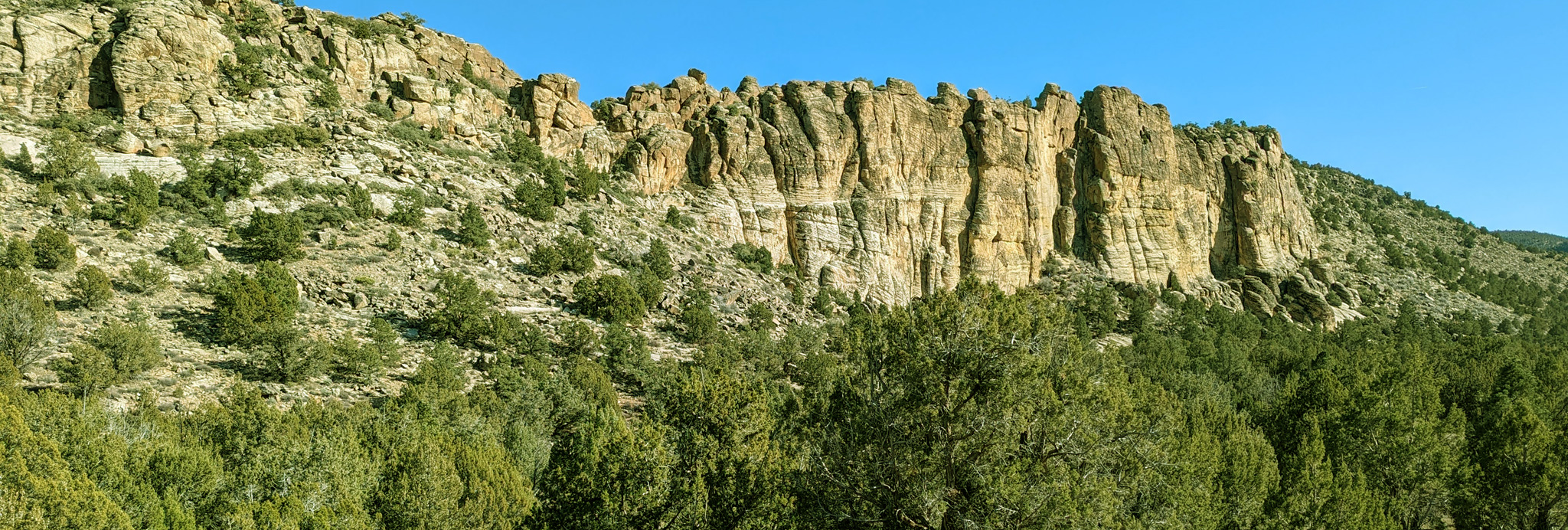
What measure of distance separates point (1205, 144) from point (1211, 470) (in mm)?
67681

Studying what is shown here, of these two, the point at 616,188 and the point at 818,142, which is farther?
the point at 818,142

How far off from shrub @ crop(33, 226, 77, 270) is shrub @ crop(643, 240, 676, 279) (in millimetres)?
26488

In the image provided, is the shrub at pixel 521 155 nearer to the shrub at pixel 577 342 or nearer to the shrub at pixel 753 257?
the shrub at pixel 753 257

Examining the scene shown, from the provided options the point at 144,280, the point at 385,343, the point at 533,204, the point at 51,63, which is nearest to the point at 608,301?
the point at 533,204

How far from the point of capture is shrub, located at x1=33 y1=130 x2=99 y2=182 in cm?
3859

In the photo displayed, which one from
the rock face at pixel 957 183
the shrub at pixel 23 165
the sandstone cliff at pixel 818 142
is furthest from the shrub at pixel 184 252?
the rock face at pixel 957 183

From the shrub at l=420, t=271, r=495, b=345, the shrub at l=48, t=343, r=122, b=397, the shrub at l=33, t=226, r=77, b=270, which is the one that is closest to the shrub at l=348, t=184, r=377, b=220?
the shrub at l=420, t=271, r=495, b=345

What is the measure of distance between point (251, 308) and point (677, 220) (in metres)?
29.7

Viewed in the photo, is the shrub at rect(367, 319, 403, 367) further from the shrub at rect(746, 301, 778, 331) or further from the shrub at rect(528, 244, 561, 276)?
the shrub at rect(746, 301, 778, 331)

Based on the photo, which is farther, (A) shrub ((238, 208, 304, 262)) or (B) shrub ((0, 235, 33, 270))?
(A) shrub ((238, 208, 304, 262))

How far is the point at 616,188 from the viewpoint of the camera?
194 feet

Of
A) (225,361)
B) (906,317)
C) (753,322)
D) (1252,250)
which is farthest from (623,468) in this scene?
(1252,250)

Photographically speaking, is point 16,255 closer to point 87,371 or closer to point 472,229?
point 87,371

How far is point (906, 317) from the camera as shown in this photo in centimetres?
1522
